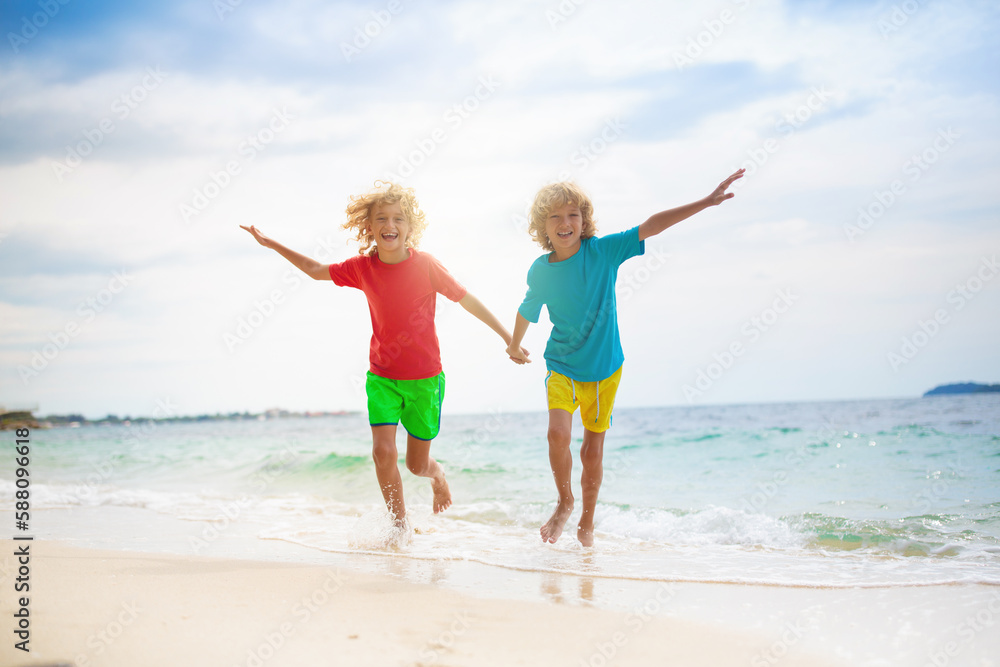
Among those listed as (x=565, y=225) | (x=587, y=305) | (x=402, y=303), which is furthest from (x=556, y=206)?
(x=402, y=303)

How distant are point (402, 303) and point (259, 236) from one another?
1.04m

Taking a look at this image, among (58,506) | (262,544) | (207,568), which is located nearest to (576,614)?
(207,568)

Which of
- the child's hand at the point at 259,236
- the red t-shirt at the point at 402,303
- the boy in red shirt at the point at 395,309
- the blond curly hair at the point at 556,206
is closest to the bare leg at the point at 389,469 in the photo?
the boy in red shirt at the point at 395,309

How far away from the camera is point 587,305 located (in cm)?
429

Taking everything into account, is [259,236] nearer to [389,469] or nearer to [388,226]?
[388,226]

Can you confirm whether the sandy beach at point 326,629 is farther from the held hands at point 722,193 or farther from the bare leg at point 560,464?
the held hands at point 722,193

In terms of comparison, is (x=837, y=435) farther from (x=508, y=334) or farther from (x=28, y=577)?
(x=28, y=577)

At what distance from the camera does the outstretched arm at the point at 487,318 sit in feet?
15.0

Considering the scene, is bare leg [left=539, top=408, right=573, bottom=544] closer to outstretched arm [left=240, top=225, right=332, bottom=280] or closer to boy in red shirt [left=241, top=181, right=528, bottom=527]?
boy in red shirt [left=241, top=181, right=528, bottom=527]

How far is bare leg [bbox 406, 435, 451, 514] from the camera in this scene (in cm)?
473

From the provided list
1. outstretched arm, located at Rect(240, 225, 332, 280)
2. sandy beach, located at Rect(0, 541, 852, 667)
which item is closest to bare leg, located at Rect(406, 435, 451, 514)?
outstretched arm, located at Rect(240, 225, 332, 280)

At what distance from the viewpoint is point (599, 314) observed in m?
4.28

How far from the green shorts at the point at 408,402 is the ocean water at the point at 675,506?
1.93ft

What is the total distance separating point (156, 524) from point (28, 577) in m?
2.56
